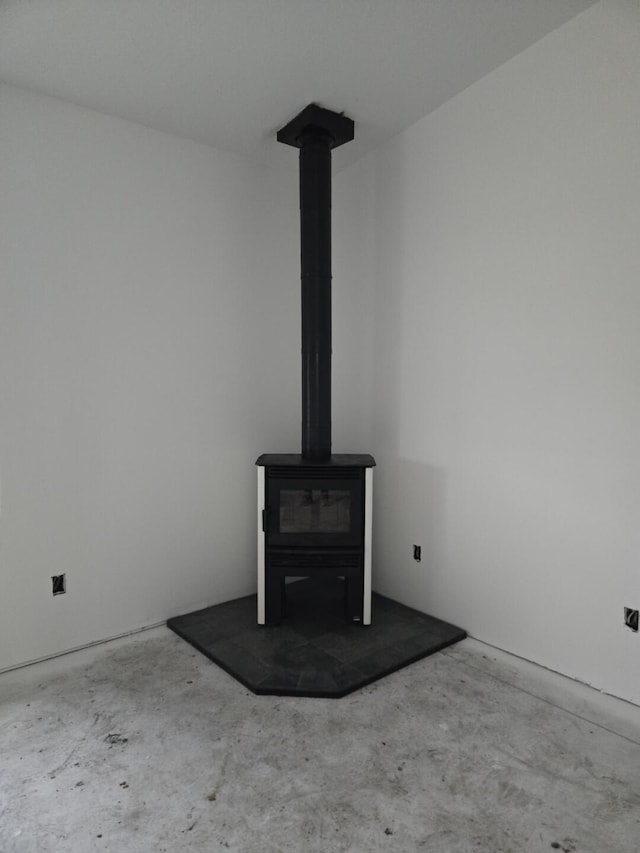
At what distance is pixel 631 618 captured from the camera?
6.64 feet

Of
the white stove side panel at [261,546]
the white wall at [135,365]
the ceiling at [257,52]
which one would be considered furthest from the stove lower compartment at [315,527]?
the ceiling at [257,52]

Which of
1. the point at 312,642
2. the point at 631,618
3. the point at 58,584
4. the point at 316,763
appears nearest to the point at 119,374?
the point at 58,584

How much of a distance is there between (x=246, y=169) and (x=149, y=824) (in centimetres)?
313

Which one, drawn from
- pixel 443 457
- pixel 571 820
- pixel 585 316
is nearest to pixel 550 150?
pixel 585 316

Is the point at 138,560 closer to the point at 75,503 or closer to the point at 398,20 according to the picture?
the point at 75,503

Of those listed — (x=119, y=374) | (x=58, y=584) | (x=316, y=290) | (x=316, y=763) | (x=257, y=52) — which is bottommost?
(x=316, y=763)

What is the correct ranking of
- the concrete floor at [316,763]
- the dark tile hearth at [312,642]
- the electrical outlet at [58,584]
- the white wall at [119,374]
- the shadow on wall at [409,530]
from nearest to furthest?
the concrete floor at [316,763], the dark tile hearth at [312,642], the white wall at [119,374], the electrical outlet at [58,584], the shadow on wall at [409,530]

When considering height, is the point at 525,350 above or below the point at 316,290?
below

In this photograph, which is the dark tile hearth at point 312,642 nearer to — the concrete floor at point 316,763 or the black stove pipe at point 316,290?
the concrete floor at point 316,763

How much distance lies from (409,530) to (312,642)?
0.86 metres

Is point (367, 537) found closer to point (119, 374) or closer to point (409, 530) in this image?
point (409, 530)

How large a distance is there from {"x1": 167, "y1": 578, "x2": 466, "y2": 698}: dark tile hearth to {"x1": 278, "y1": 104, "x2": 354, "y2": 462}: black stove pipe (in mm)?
895

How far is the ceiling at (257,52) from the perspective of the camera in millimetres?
1949

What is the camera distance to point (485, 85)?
2.44 m
